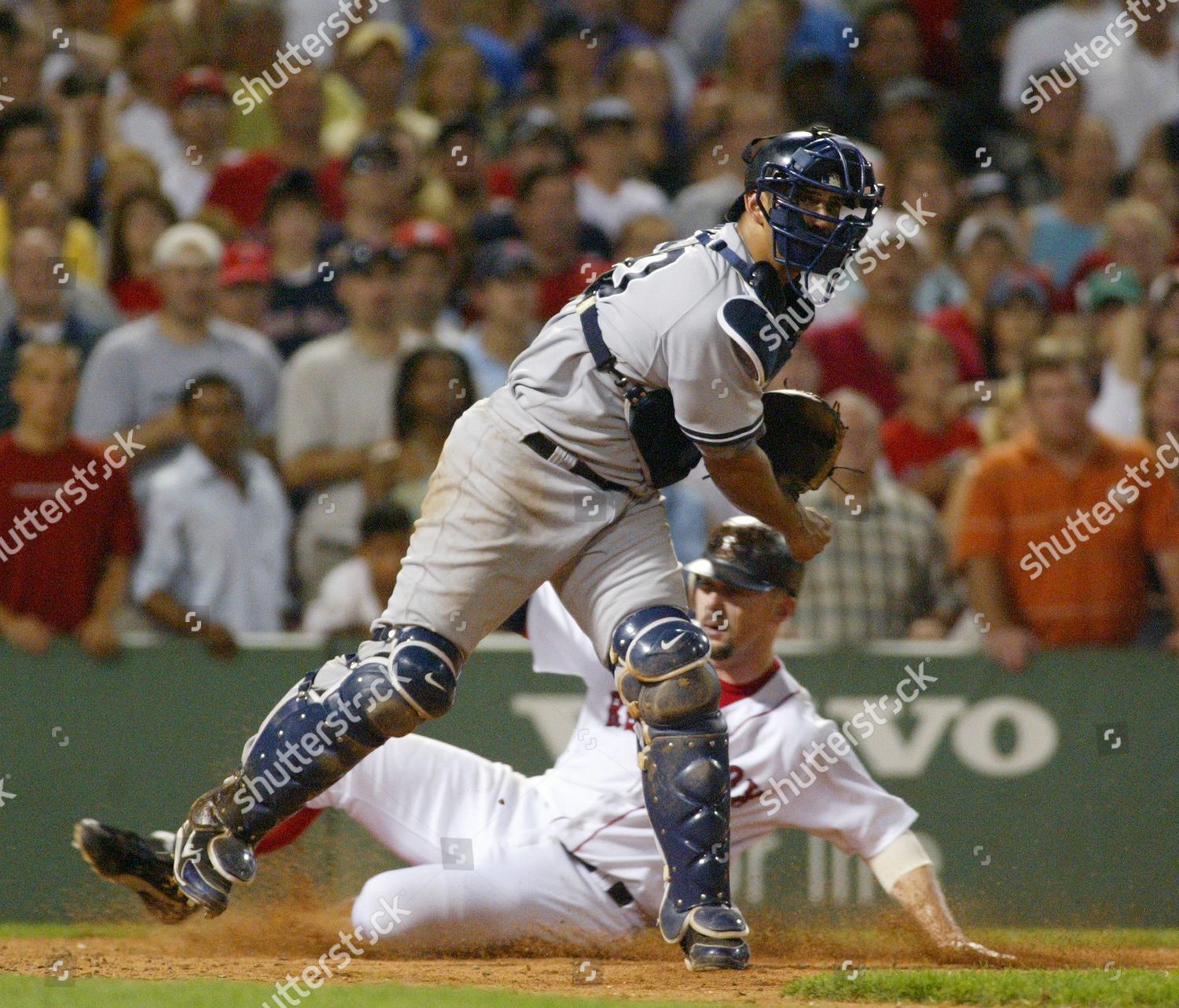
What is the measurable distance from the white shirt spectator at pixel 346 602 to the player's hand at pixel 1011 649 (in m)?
2.44

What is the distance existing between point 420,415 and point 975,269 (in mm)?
3322

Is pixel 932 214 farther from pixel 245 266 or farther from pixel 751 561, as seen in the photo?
pixel 751 561

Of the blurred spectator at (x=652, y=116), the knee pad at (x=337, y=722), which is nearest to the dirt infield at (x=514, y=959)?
the knee pad at (x=337, y=722)

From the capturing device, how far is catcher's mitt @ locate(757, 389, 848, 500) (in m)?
4.93

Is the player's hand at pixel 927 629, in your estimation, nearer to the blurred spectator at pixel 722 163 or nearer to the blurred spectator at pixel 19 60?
the blurred spectator at pixel 722 163

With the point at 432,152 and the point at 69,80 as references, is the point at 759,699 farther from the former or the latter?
the point at 69,80

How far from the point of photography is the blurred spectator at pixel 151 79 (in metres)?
10.0

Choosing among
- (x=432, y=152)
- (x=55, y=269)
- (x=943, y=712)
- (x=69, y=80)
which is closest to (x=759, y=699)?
(x=943, y=712)

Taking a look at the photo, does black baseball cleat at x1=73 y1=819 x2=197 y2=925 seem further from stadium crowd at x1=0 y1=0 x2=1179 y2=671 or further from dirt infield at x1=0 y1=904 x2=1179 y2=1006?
stadium crowd at x1=0 y1=0 x2=1179 y2=671

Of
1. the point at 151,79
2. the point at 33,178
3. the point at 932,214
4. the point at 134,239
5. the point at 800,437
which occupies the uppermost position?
the point at 151,79

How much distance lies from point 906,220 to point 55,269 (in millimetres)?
4137

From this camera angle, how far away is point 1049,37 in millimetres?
11070

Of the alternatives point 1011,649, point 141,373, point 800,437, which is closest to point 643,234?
point 141,373

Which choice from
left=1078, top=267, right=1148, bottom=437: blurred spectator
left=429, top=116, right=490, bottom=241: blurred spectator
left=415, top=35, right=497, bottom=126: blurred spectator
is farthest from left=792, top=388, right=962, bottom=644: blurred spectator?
left=415, top=35, right=497, bottom=126: blurred spectator
